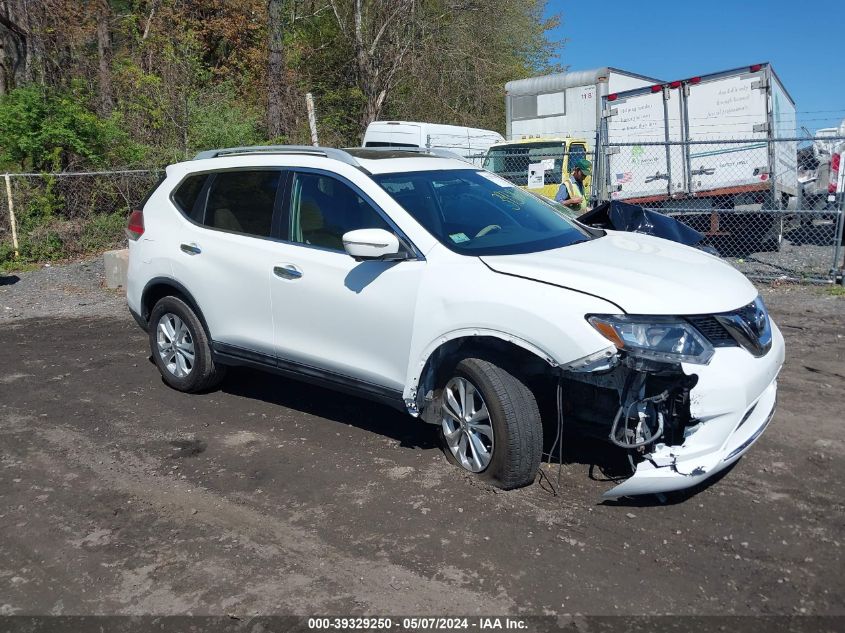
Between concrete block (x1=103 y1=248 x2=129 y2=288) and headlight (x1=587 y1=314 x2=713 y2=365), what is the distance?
29.3 ft

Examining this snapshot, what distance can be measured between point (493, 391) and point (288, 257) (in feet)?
5.73

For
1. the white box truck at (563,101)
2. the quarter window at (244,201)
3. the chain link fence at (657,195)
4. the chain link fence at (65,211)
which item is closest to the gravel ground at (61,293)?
the chain link fence at (65,211)

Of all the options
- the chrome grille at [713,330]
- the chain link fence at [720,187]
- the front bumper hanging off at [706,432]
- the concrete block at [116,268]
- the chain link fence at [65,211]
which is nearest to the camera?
the front bumper hanging off at [706,432]

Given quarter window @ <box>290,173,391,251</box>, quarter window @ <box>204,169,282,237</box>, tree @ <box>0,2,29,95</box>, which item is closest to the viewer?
quarter window @ <box>290,173,391,251</box>

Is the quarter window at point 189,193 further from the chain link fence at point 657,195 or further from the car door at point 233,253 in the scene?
the chain link fence at point 657,195

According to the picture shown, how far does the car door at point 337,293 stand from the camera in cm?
456

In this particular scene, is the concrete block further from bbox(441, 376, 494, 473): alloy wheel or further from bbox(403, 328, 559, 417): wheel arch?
bbox(441, 376, 494, 473): alloy wheel

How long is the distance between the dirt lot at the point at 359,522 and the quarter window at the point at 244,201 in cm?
137

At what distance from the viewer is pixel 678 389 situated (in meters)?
3.78

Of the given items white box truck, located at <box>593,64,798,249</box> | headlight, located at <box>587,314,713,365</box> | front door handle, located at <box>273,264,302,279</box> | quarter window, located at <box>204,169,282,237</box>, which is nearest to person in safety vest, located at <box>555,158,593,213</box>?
white box truck, located at <box>593,64,798,249</box>

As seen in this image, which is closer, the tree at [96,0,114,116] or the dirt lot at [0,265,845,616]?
the dirt lot at [0,265,845,616]

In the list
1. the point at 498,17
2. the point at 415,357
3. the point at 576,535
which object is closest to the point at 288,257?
the point at 415,357

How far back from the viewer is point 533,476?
4.27m

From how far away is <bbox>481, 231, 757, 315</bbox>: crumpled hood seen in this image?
387 cm
